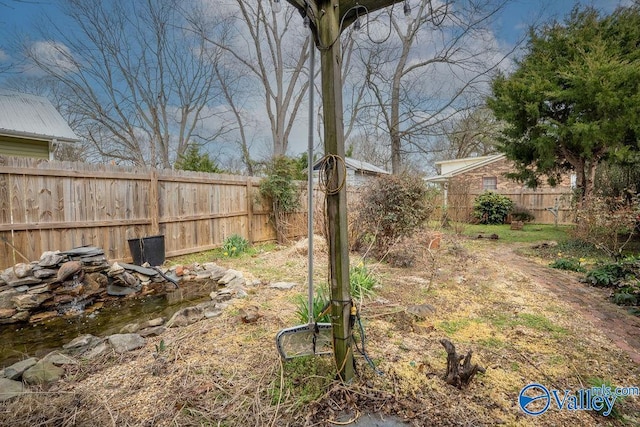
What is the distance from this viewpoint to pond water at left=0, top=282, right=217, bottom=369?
296 cm

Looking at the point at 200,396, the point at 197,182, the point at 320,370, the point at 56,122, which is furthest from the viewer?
the point at 56,122

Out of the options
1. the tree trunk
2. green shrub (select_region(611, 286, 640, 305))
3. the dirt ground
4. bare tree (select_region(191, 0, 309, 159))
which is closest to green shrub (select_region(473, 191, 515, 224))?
bare tree (select_region(191, 0, 309, 159))

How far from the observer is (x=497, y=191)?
14320mm

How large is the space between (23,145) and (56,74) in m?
6.51

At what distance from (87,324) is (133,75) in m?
14.1

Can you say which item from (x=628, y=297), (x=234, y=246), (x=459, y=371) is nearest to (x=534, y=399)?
(x=459, y=371)

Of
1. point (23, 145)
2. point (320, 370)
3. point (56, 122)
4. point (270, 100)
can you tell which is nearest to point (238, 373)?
point (320, 370)

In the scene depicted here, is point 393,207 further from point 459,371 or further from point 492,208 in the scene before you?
point 492,208

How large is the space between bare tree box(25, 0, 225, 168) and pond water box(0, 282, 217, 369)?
1173 centimetres

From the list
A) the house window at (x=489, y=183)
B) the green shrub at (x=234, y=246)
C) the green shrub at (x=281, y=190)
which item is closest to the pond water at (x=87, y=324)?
the green shrub at (x=234, y=246)

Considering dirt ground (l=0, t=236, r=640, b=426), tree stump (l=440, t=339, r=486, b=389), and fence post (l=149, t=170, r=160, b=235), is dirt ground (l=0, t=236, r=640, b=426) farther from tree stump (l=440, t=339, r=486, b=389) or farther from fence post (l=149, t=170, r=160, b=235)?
fence post (l=149, t=170, r=160, b=235)

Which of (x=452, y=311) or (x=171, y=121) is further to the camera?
(x=171, y=121)

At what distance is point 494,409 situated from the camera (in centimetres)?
184

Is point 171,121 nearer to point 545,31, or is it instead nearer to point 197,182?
point 197,182
